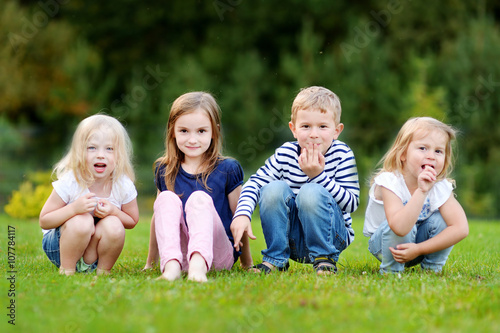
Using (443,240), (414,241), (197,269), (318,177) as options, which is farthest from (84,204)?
(443,240)

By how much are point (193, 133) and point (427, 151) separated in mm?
1591

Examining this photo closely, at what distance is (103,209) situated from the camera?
3.55 meters

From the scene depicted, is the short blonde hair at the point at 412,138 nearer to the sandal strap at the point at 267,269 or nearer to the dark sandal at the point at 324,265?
the dark sandal at the point at 324,265

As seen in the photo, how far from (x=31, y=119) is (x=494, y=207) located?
13.9m

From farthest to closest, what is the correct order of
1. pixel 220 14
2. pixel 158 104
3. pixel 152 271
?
pixel 220 14 → pixel 158 104 → pixel 152 271

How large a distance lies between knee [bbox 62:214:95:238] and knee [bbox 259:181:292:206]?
1113mm

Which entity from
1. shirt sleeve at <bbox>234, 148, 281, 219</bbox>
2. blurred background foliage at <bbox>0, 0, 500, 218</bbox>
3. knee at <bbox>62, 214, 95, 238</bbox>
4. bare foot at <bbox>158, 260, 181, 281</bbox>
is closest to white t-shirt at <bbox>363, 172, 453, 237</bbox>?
shirt sleeve at <bbox>234, 148, 281, 219</bbox>

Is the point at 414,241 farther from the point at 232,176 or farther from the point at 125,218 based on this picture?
the point at 125,218

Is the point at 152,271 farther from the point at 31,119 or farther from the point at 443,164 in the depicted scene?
the point at 31,119

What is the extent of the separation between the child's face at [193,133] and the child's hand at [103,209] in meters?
0.66

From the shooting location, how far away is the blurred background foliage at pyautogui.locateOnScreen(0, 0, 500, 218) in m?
13.8

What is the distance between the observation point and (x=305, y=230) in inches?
146

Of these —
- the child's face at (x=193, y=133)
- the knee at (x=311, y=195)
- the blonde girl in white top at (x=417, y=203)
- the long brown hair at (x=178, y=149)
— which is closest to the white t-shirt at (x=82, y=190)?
the long brown hair at (x=178, y=149)

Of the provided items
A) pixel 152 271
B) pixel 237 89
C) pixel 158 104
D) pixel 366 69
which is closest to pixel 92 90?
pixel 158 104
